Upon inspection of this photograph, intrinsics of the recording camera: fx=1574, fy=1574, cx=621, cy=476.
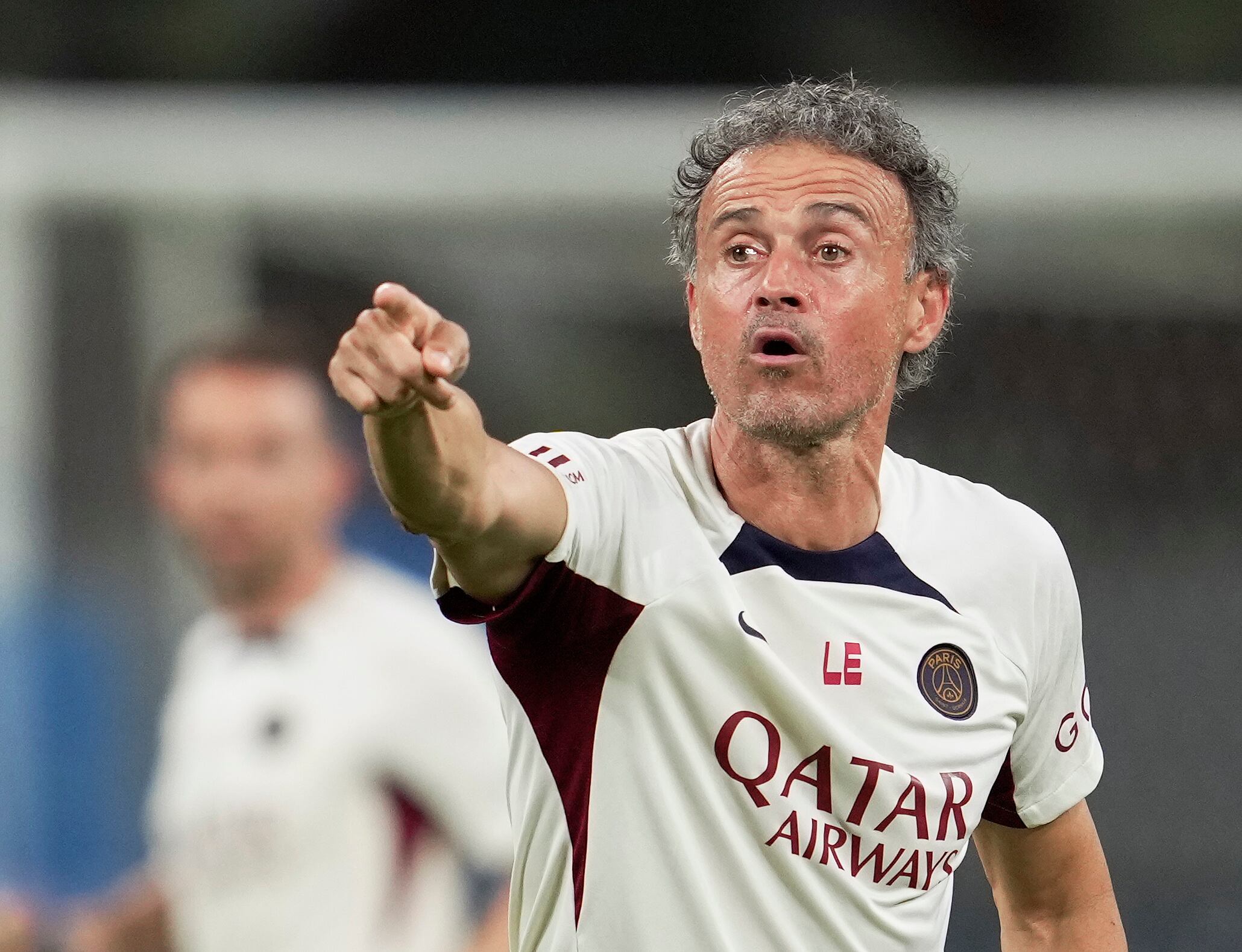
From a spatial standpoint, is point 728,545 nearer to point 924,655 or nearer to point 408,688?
point 924,655

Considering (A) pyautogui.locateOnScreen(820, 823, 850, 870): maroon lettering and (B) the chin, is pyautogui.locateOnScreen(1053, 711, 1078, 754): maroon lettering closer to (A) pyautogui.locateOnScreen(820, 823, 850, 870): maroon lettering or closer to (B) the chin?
(A) pyautogui.locateOnScreen(820, 823, 850, 870): maroon lettering

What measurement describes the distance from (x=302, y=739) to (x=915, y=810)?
2.35 m

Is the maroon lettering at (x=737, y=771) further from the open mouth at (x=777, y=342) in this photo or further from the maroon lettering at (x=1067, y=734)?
the maroon lettering at (x=1067, y=734)

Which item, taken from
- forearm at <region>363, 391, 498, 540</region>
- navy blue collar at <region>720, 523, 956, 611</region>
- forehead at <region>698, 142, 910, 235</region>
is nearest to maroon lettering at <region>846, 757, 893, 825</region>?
navy blue collar at <region>720, 523, 956, 611</region>

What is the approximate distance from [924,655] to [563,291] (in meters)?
3.77

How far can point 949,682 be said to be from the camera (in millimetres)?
2014

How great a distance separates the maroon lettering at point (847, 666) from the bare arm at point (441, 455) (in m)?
0.42

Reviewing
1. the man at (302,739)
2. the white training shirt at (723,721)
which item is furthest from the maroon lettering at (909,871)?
the man at (302,739)

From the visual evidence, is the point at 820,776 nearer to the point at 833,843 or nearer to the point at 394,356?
the point at 833,843

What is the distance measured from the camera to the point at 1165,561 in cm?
554

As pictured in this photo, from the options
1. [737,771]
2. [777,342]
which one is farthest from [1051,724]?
[777,342]

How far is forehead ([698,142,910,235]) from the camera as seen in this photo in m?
2.04

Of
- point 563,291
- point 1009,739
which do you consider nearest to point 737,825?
point 1009,739

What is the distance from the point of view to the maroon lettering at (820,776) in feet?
6.15
